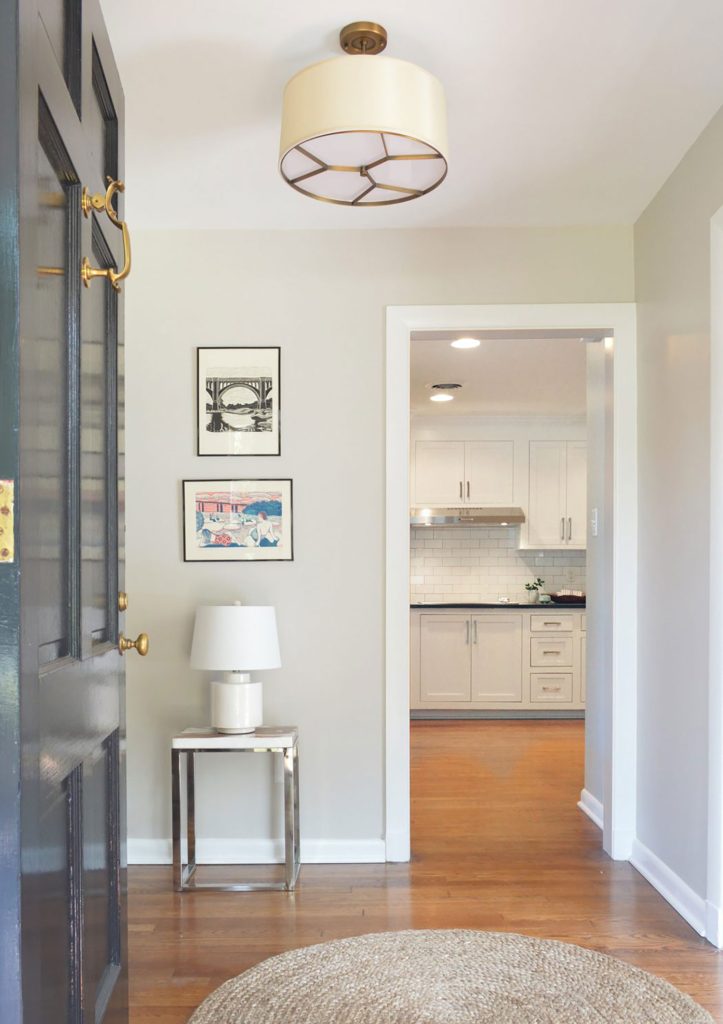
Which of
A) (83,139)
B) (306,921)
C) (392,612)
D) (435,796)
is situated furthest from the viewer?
(435,796)

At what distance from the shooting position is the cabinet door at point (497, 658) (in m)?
7.60

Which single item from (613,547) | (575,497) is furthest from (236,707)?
(575,497)

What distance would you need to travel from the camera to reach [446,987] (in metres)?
2.73

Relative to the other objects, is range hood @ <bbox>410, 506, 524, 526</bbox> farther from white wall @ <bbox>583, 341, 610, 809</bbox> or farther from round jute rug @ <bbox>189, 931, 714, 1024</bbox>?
round jute rug @ <bbox>189, 931, 714, 1024</bbox>

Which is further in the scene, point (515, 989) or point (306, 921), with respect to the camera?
point (306, 921)

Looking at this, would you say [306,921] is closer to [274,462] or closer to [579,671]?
[274,462]

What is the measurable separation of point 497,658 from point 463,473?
5.44 feet

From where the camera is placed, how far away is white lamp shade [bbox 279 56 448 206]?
2398 mm

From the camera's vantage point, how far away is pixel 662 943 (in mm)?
3057

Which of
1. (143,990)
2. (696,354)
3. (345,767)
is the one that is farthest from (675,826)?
(143,990)

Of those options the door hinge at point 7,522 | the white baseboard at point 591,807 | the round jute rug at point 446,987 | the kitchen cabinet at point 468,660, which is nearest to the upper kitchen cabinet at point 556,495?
the kitchen cabinet at point 468,660

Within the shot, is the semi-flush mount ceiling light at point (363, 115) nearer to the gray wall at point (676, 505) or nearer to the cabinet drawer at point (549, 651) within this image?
the gray wall at point (676, 505)

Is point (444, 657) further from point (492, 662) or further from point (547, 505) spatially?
point (547, 505)

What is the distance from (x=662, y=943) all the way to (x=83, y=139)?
2.92 metres
